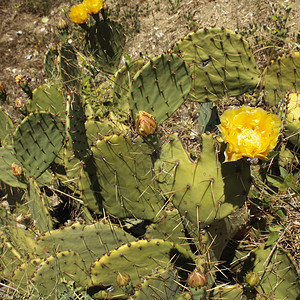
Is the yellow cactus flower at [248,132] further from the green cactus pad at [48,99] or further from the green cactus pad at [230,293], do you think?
the green cactus pad at [48,99]

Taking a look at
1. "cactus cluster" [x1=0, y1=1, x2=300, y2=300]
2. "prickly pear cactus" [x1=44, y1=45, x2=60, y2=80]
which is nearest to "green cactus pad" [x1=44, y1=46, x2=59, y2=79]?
"prickly pear cactus" [x1=44, y1=45, x2=60, y2=80]

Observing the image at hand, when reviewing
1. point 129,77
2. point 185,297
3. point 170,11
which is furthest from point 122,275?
point 170,11

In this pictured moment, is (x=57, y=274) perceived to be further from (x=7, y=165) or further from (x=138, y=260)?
(x=7, y=165)

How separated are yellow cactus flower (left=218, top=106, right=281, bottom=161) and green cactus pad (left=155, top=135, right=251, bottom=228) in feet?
0.31

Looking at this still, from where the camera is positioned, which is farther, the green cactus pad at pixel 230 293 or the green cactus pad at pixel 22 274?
the green cactus pad at pixel 22 274

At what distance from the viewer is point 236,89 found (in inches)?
82.7

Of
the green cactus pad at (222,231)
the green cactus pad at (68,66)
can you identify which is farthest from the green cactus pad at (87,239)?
the green cactus pad at (68,66)

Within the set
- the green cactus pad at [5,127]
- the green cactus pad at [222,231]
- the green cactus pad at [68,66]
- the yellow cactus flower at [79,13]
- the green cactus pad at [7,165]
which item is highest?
the yellow cactus flower at [79,13]

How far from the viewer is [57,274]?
5.94ft

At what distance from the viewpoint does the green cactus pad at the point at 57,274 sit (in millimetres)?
1807

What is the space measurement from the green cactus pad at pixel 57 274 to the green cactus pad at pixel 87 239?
0.19 feet

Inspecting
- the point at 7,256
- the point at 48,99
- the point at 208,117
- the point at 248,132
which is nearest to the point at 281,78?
the point at 208,117

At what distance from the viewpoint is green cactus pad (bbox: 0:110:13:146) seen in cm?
260

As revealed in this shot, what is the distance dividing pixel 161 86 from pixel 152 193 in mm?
642
